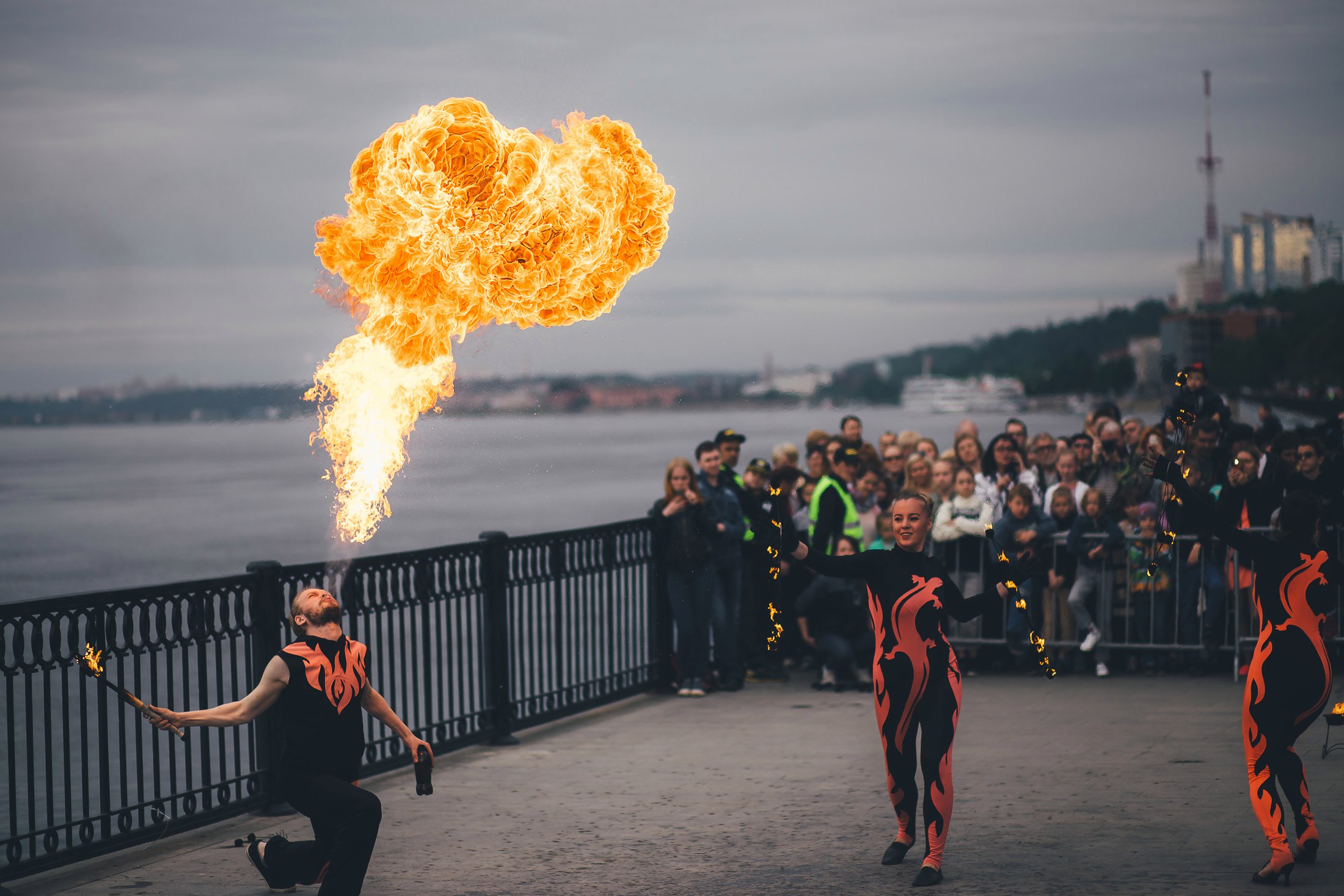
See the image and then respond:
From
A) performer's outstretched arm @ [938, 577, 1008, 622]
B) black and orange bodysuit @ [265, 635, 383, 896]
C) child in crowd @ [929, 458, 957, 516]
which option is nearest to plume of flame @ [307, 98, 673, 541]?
black and orange bodysuit @ [265, 635, 383, 896]

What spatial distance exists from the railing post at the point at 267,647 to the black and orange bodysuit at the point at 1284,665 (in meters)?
5.15

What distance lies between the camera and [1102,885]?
6.76m

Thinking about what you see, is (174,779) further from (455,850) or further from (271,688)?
(271,688)

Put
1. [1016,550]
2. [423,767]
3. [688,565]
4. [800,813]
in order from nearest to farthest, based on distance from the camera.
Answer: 1. [423,767]
2. [800,813]
3. [1016,550]
4. [688,565]

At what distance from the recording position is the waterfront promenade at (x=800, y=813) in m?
7.05

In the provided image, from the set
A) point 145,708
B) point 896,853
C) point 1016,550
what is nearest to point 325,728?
point 145,708

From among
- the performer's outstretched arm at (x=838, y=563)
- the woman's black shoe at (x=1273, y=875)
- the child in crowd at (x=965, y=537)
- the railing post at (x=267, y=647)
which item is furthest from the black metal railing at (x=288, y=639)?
the woman's black shoe at (x=1273, y=875)

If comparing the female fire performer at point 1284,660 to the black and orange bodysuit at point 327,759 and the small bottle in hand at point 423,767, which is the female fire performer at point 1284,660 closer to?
the small bottle in hand at point 423,767

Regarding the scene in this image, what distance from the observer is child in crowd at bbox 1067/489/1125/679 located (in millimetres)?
12289

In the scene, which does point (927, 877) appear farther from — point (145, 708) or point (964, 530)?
point (964, 530)

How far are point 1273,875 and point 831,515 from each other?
6184 mm

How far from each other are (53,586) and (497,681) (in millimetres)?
49288

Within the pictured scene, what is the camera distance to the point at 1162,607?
1245cm

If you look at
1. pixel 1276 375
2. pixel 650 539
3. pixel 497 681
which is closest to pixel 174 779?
pixel 497 681
